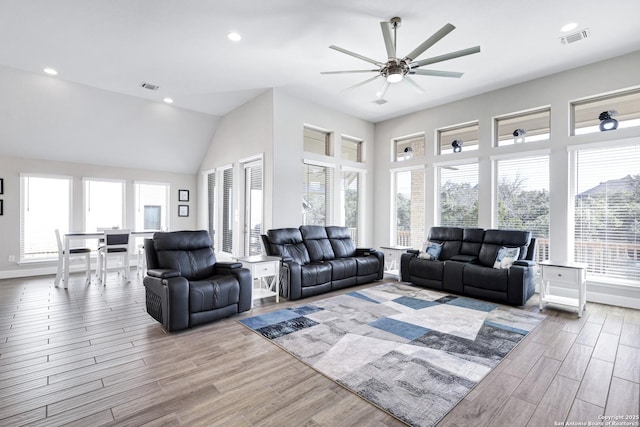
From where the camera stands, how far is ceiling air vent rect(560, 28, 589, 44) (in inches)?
146

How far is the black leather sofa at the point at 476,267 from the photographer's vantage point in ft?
14.1

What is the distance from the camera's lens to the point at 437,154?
6344 millimetres

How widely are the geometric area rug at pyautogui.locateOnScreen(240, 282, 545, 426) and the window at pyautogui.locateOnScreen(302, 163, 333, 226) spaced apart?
86.9 inches

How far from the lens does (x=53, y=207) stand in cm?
649

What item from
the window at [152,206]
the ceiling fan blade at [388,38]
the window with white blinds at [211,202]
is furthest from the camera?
the window with white blinds at [211,202]

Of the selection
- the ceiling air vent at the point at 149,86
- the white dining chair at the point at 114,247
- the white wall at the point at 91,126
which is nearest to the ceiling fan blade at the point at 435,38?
the ceiling air vent at the point at 149,86

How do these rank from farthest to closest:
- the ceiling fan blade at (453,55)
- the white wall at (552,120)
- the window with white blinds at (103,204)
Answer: the window with white blinds at (103,204) → the white wall at (552,120) → the ceiling fan blade at (453,55)

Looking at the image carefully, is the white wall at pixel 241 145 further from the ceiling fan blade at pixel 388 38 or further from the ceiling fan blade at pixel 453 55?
the ceiling fan blade at pixel 453 55

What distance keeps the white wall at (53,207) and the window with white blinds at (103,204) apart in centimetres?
11

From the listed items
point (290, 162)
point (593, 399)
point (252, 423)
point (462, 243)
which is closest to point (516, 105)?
point (462, 243)

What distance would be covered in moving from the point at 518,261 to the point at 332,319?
291 cm

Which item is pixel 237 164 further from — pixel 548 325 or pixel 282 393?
pixel 548 325

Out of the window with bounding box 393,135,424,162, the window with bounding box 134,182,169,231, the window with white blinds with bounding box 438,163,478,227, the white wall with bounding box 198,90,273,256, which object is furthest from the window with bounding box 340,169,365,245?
the window with bounding box 134,182,169,231

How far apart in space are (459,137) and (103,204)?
8022mm
